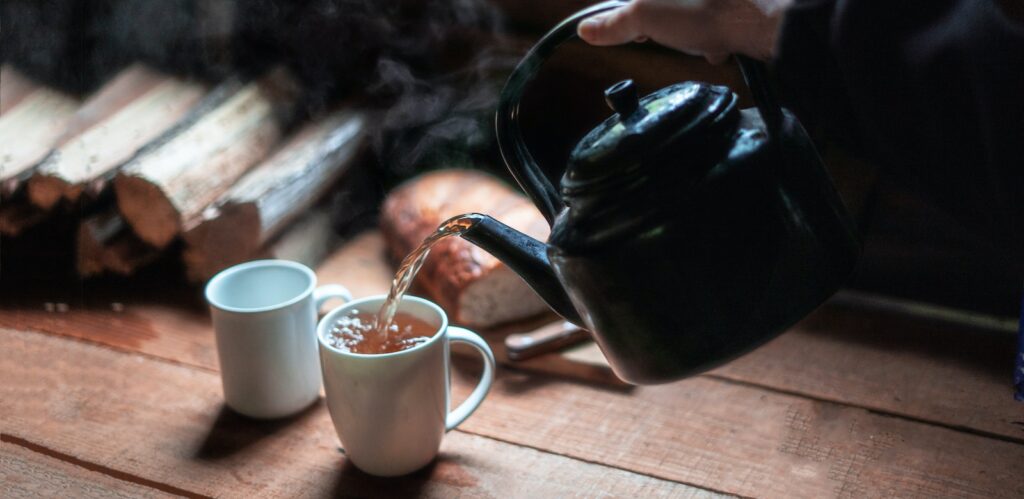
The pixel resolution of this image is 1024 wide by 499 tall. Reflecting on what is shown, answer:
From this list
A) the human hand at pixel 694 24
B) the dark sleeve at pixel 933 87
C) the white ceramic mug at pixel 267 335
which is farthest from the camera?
the white ceramic mug at pixel 267 335

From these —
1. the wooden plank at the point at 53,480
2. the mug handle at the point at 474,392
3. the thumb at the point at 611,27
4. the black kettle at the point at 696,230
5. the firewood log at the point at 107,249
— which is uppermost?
the thumb at the point at 611,27

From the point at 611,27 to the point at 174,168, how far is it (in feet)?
3.09

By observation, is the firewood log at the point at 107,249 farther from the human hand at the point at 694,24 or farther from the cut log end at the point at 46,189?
the human hand at the point at 694,24

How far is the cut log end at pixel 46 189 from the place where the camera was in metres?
1.53

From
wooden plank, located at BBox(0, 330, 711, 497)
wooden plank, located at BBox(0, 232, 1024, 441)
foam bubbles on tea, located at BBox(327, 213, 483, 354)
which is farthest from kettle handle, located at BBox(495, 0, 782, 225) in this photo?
wooden plank, located at BBox(0, 232, 1024, 441)

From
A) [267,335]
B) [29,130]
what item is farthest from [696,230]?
[29,130]

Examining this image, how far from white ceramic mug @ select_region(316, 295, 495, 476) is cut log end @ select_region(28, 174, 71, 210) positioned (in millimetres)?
675

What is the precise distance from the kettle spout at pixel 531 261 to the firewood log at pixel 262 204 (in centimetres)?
72

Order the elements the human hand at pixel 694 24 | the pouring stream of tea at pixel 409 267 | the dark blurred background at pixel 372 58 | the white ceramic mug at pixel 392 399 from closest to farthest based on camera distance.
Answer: the human hand at pixel 694 24
the pouring stream of tea at pixel 409 267
the white ceramic mug at pixel 392 399
the dark blurred background at pixel 372 58

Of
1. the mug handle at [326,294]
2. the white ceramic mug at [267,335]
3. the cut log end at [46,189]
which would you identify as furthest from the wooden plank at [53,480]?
the cut log end at [46,189]

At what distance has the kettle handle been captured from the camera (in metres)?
0.78

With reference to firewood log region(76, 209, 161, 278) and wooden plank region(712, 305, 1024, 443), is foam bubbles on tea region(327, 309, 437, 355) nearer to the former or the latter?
wooden plank region(712, 305, 1024, 443)

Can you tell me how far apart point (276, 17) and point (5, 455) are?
102 centimetres

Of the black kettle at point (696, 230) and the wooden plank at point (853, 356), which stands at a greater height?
the black kettle at point (696, 230)
